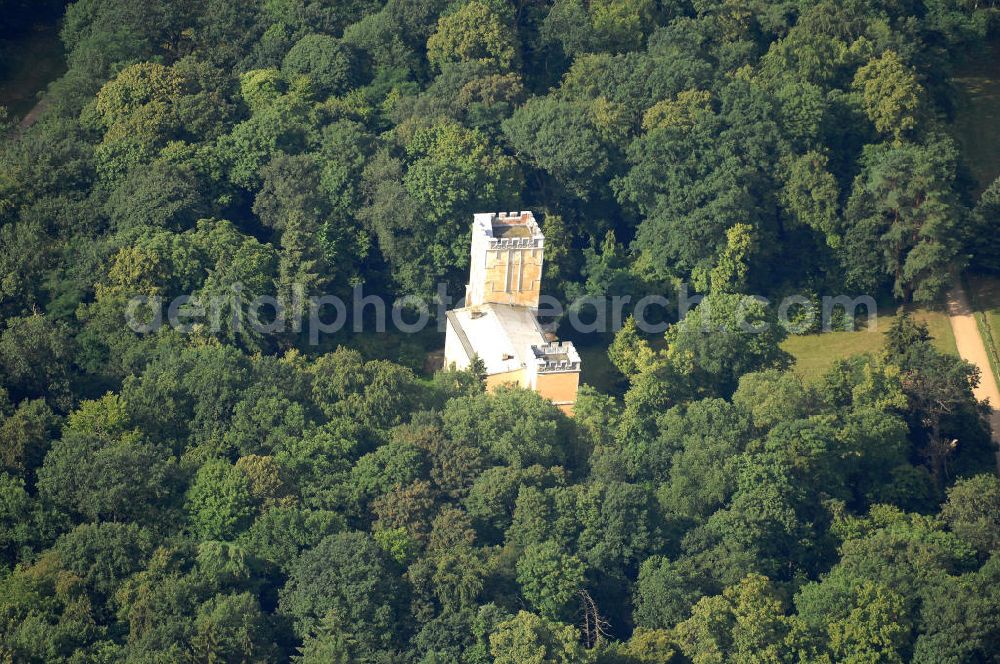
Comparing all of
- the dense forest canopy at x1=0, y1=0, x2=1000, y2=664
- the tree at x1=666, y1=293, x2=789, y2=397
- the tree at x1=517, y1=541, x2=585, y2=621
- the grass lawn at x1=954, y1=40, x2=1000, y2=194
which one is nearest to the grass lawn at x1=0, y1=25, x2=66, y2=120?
the dense forest canopy at x1=0, y1=0, x2=1000, y2=664

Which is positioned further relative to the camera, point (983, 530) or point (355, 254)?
point (355, 254)

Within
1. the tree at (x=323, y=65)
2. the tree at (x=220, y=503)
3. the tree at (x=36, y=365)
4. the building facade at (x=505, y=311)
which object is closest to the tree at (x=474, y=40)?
the tree at (x=323, y=65)

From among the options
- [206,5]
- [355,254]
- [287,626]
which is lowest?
[287,626]

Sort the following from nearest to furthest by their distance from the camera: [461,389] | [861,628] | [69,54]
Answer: [861,628] → [461,389] → [69,54]

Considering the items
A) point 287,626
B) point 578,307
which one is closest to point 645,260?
point 578,307

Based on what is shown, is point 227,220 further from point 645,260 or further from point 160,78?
point 645,260

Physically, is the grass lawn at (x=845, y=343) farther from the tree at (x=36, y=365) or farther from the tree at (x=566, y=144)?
the tree at (x=36, y=365)

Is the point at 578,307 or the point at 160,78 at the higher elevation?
the point at 160,78

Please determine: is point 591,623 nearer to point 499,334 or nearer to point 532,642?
point 532,642
